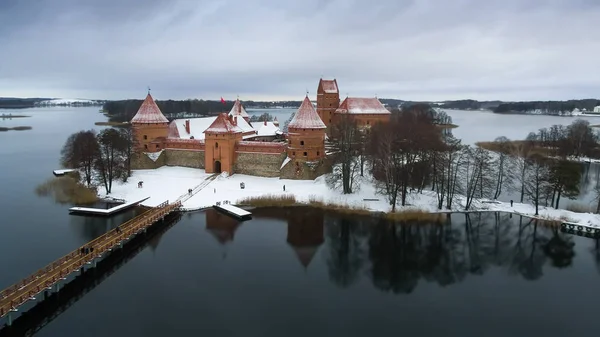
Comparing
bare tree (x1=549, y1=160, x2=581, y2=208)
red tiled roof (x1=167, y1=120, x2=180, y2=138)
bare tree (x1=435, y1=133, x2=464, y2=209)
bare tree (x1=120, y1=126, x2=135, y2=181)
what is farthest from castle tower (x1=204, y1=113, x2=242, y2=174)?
bare tree (x1=549, y1=160, x2=581, y2=208)

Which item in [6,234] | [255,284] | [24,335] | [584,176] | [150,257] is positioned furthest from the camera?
[584,176]

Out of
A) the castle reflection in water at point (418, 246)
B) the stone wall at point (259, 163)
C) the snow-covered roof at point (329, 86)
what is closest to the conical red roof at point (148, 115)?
the stone wall at point (259, 163)

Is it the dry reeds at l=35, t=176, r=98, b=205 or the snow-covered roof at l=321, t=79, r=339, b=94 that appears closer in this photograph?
the dry reeds at l=35, t=176, r=98, b=205

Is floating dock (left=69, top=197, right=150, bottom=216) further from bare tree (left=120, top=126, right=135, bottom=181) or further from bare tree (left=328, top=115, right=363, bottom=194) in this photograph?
bare tree (left=328, top=115, right=363, bottom=194)

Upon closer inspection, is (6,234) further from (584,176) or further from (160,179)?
(584,176)

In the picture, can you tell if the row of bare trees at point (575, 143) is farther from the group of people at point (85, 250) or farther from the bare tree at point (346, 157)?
the group of people at point (85, 250)

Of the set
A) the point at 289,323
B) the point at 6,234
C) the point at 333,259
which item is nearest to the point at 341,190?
the point at 333,259

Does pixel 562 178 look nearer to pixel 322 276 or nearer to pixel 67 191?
pixel 322 276
